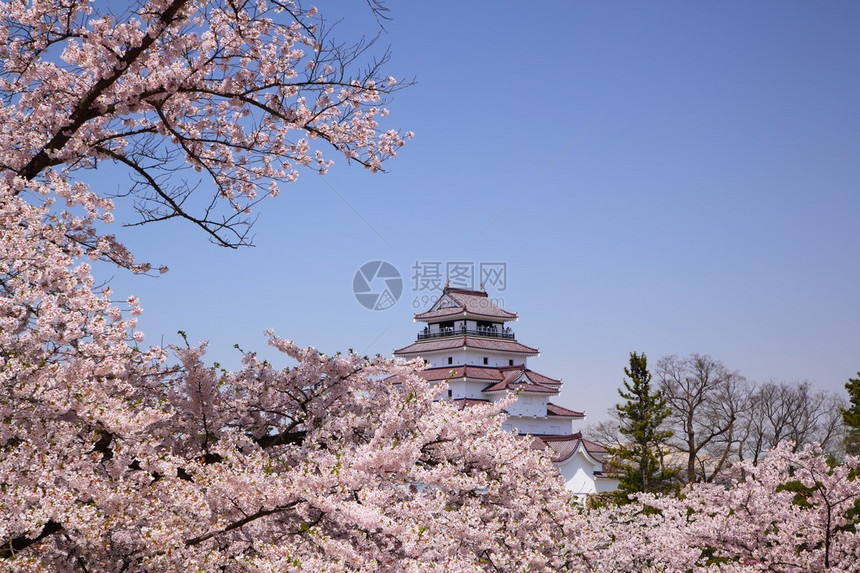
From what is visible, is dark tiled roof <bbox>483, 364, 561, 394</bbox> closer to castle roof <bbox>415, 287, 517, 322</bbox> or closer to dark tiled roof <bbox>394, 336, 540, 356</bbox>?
dark tiled roof <bbox>394, 336, 540, 356</bbox>

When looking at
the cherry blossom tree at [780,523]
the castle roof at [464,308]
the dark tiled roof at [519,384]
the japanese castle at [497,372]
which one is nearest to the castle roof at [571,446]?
the japanese castle at [497,372]

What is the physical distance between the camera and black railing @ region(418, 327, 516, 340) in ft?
151

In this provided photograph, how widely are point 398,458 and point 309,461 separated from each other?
76cm

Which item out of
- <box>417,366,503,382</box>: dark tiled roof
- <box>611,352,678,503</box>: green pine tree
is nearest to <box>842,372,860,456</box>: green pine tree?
<box>611,352,678,503</box>: green pine tree

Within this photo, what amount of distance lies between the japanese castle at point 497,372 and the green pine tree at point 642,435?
576 cm

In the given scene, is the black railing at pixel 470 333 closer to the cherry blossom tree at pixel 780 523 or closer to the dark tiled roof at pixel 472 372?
the dark tiled roof at pixel 472 372

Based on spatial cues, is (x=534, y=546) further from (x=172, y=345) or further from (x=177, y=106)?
(x=177, y=106)

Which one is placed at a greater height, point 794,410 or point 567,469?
point 794,410

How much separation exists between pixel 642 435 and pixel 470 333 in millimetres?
13918

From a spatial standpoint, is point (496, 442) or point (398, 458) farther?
point (496, 442)

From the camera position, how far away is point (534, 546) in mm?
6773

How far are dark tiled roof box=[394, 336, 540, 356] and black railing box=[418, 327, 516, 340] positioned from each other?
30 cm

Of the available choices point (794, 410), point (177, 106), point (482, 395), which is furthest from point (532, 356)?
point (177, 106)

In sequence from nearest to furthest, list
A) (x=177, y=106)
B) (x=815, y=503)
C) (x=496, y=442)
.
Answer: (x=496, y=442) → (x=177, y=106) → (x=815, y=503)
